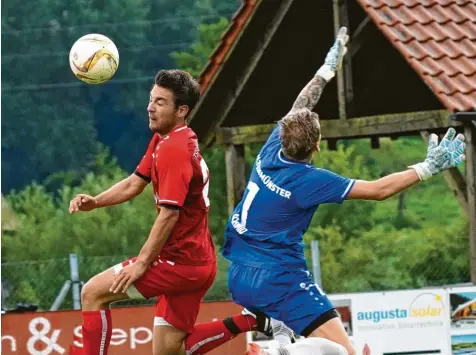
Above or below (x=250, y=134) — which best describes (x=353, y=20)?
above

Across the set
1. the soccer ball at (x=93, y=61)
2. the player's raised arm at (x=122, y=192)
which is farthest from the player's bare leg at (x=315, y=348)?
the soccer ball at (x=93, y=61)

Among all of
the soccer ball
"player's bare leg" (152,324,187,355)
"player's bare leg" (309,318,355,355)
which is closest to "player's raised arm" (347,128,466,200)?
"player's bare leg" (309,318,355,355)

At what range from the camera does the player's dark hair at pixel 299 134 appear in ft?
25.6

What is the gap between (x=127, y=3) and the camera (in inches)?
2098

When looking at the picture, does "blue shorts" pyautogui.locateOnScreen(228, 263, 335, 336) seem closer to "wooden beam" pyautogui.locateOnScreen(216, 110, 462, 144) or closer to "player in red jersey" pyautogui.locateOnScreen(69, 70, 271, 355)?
"player in red jersey" pyautogui.locateOnScreen(69, 70, 271, 355)

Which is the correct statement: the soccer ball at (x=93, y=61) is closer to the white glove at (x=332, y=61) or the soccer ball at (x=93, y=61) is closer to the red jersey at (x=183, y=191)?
the red jersey at (x=183, y=191)

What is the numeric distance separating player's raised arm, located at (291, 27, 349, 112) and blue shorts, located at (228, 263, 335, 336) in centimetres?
117

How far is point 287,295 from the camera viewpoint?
7.88 m

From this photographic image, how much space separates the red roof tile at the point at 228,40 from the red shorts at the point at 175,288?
618 centimetres

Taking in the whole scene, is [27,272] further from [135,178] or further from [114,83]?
[114,83]

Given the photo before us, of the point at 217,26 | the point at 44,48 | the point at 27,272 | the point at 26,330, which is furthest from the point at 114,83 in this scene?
the point at 26,330

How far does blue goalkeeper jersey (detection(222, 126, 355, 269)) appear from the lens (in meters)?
7.73

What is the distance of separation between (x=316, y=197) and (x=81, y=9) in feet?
148

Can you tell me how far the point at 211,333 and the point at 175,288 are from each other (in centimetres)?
65
